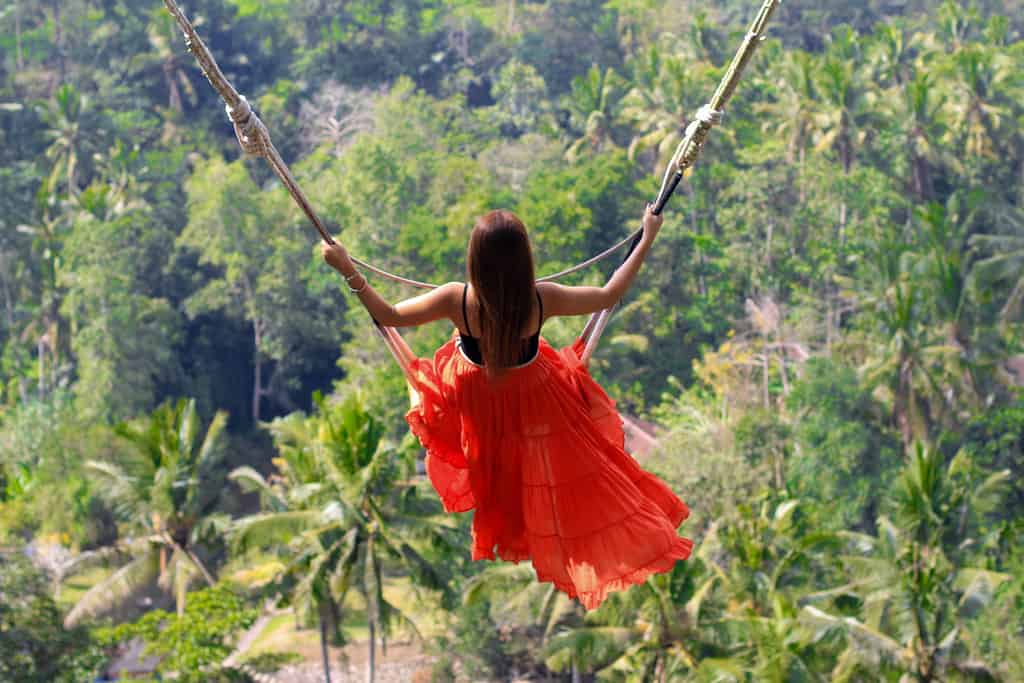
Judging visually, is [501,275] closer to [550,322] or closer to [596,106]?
[550,322]

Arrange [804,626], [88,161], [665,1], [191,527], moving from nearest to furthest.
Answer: [804,626] < [191,527] < [88,161] < [665,1]

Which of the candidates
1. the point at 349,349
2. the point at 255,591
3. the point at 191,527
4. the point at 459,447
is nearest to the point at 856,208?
the point at 349,349

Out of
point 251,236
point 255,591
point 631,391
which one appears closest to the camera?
point 255,591

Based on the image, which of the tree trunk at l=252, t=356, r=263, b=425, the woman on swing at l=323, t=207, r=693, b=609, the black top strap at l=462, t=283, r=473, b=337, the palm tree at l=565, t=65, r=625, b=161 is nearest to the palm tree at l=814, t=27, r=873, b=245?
the palm tree at l=565, t=65, r=625, b=161

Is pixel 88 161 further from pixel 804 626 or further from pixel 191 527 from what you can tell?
pixel 804 626

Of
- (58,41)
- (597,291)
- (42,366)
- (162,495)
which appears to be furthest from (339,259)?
(58,41)

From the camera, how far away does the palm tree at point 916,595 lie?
36.2 feet

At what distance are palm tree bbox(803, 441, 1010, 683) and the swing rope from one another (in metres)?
8.21

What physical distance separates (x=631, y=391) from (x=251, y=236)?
8.76 m

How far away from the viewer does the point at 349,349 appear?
24109 mm

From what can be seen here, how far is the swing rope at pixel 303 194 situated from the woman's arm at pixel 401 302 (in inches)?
2.8

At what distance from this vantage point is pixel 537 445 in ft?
10.9

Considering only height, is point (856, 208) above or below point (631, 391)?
above

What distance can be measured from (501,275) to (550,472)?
1.98 feet
